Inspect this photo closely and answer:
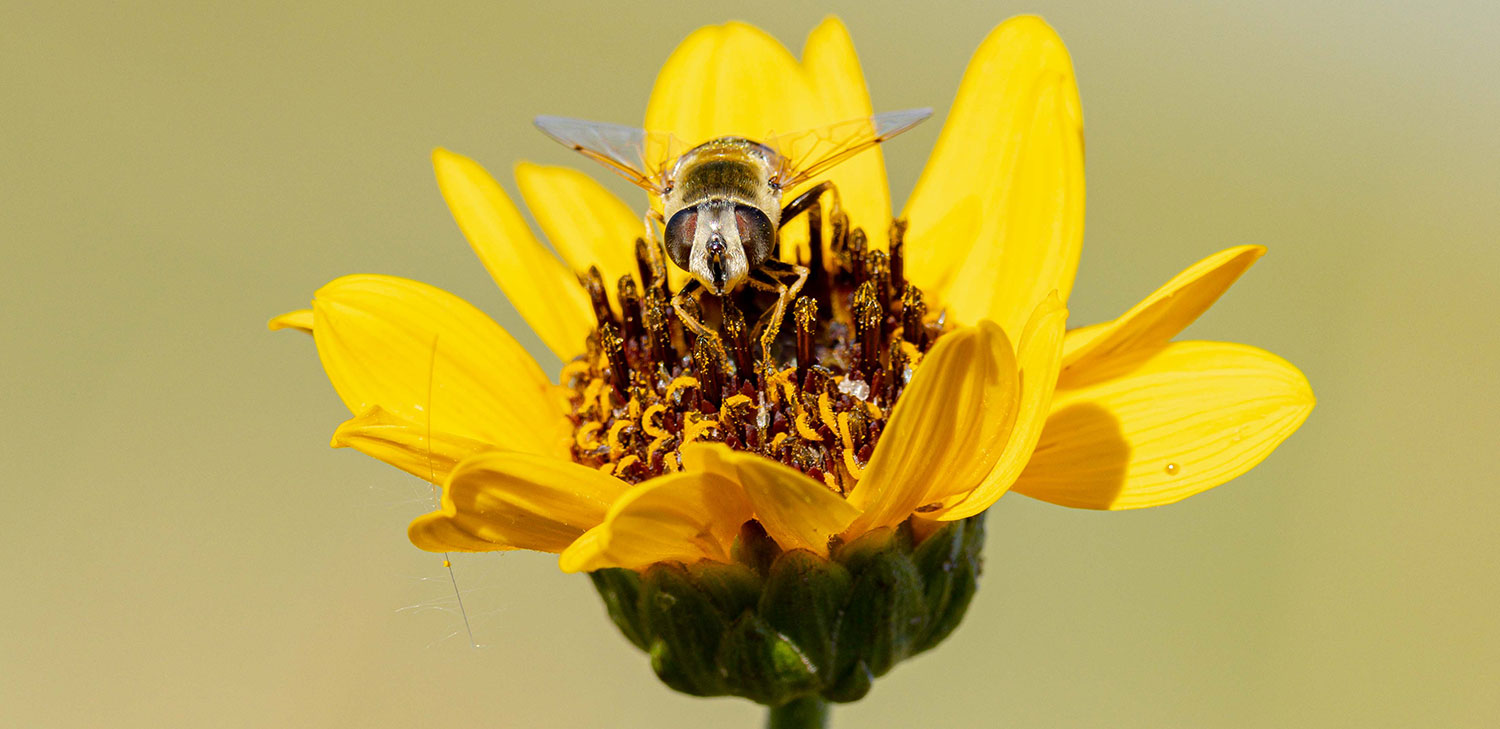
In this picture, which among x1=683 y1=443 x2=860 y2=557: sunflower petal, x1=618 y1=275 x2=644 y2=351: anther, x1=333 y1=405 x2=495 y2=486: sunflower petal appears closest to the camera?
x1=683 y1=443 x2=860 y2=557: sunflower petal

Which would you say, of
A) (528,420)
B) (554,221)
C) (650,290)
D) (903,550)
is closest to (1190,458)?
(903,550)

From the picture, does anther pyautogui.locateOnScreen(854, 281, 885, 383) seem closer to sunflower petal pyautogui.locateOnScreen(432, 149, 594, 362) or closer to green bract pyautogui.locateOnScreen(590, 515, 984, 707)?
green bract pyautogui.locateOnScreen(590, 515, 984, 707)

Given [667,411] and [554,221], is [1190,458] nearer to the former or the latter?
[667,411]

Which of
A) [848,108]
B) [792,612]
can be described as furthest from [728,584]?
[848,108]

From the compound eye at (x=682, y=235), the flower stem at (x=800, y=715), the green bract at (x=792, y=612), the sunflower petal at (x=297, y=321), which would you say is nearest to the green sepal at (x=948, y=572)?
the green bract at (x=792, y=612)

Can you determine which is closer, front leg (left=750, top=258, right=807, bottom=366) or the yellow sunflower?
the yellow sunflower

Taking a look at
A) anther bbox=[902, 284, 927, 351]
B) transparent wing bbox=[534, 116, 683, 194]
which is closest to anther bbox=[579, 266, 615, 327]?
transparent wing bbox=[534, 116, 683, 194]
